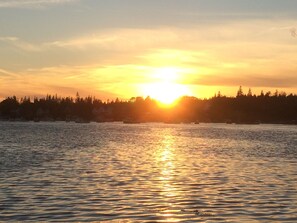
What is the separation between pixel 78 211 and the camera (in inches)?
1177

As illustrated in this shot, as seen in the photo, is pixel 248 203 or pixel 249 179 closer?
pixel 248 203

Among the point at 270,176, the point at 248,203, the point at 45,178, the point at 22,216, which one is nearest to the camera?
the point at 22,216

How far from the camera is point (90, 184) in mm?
41875

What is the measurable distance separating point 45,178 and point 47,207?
14808mm

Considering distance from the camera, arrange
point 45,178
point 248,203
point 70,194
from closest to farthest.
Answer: point 248,203
point 70,194
point 45,178

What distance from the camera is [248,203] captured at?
32.9 m

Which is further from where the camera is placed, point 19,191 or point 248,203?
point 19,191

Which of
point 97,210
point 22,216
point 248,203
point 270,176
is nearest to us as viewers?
point 22,216

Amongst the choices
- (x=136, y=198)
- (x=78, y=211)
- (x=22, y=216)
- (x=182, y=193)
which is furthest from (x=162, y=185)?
(x=22, y=216)

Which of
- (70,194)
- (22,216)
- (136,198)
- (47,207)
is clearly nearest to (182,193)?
(136,198)

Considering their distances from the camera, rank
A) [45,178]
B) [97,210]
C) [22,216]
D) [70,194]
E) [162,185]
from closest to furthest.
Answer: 1. [22,216]
2. [97,210]
3. [70,194]
4. [162,185]
5. [45,178]

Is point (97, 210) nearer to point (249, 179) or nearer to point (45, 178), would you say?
point (45, 178)

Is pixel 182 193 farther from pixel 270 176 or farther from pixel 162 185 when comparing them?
pixel 270 176

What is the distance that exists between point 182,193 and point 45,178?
47.7ft
